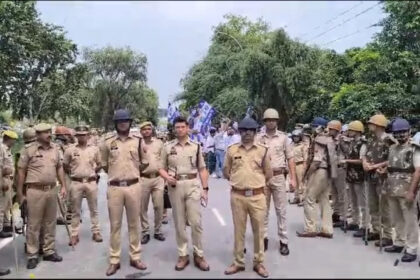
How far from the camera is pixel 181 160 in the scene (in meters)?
7.65

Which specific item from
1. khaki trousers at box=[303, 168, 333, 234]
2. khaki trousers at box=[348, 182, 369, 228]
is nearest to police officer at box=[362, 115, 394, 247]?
khaki trousers at box=[348, 182, 369, 228]

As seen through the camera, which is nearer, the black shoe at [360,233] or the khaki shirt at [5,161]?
the khaki shirt at [5,161]

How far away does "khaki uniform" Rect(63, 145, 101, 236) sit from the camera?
9.19 m

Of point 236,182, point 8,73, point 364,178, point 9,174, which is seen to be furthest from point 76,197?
point 8,73

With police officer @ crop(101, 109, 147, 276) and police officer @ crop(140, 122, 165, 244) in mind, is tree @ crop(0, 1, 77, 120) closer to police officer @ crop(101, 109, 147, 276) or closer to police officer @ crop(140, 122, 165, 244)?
police officer @ crop(140, 122, 165, 244)

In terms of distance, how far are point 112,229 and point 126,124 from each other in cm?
135

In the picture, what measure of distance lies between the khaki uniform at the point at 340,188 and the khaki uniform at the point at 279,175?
68.5 inches

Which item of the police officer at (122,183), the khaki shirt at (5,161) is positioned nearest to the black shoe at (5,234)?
the khaki shirt at (5,161)

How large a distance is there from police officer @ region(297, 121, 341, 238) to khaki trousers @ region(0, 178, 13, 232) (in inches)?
188

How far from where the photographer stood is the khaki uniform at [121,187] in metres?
7.27

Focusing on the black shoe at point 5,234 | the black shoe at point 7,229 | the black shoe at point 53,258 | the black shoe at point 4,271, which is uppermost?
the black shoe at point 7,229

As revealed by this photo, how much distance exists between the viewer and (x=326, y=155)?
374 inches

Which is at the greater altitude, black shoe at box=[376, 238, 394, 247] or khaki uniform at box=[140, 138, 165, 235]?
khaki uniform at box=[140, 138, 165, 235]

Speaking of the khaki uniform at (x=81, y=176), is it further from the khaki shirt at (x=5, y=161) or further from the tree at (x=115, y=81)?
the tree at (x=115, y=81)
